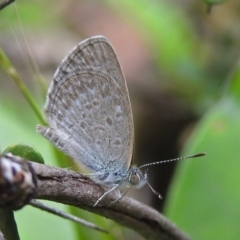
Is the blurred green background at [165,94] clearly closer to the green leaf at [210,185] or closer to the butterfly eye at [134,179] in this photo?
the green leaf at [210,185]

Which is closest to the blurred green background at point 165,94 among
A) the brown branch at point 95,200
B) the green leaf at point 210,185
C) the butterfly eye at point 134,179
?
the green leaf at point 210,185

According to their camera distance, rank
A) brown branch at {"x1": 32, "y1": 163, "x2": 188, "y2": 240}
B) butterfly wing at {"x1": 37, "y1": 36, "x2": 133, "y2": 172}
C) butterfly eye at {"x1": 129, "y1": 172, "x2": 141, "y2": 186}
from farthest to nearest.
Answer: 1. butterfly eye at {"x1": 129, "y1": 172, "x2": 141, "y2": 186}
2. butterfly wing at {"x1": 37, "y1": 36, "x2": 133, "y2": 172}
3. brown branch at {"x1": 32, "y1": 163, "x2": 188, "y2": 240}

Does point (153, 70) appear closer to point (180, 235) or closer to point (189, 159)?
point (189, 159)

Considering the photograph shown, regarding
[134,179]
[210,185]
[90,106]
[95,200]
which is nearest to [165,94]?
[210,185]

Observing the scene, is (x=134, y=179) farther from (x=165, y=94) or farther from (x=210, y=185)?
(x=165, y=94)

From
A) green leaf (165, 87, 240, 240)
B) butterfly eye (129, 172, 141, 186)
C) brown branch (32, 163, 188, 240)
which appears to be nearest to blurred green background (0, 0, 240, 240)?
green leaf (165, 87, 240, 240)

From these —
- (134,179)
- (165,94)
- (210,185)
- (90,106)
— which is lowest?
(165,94)

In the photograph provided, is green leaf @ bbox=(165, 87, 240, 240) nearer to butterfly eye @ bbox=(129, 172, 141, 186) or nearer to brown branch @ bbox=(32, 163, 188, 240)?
butterfly eye @ bbox=(129, 172, 141, 186)
